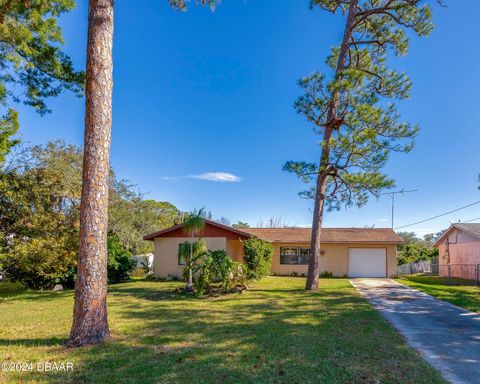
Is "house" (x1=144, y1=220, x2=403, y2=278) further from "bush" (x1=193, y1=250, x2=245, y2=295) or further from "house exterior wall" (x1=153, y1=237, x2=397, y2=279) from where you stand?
"bush" (x1=193, y1=250, x2=245, y2=295)

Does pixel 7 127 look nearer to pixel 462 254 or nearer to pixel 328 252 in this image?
pixel 328 252

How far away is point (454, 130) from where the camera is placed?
18078 mm

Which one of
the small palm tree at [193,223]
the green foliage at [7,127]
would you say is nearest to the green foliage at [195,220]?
the small palm tree at [193,223]

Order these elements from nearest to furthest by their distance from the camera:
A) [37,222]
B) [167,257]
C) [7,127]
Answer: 1. [7,127]
2. [37,222]
3. [167,257]

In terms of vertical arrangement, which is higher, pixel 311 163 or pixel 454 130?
pixel 454 130

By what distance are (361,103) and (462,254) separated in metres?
15.0

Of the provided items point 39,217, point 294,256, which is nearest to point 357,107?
point 294,256

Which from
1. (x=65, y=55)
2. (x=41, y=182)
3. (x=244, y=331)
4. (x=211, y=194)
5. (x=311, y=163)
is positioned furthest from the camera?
(x=211, y=194)

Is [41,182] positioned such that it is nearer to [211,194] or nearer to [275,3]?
[275,3]

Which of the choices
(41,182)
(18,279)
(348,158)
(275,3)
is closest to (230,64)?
(275,3)

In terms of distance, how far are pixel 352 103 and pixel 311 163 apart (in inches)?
122

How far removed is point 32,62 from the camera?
1056 cm

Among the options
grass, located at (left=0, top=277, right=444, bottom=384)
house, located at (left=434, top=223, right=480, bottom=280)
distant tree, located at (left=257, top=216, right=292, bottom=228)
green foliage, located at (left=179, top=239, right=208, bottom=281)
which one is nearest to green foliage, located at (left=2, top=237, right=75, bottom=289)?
grass, located at (left=0, top=277, right=444, bottom=384)

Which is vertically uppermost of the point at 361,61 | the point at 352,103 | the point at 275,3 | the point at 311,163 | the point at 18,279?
the point at 275,3
